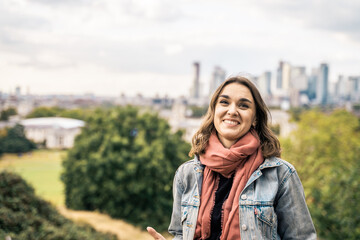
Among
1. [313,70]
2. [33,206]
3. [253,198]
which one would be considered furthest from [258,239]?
[313,70]

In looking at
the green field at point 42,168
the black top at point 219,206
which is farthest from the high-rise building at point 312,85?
the black top at point 219,206

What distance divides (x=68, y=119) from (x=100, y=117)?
47.0 metres

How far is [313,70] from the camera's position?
15062 cm

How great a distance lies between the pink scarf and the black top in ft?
0.08

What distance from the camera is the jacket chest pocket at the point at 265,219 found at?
216 centimetres

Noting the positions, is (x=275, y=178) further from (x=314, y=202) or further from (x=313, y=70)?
(x=313, y=70)

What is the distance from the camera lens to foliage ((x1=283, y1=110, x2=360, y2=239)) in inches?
433

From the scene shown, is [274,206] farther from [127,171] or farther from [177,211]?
[127,171]

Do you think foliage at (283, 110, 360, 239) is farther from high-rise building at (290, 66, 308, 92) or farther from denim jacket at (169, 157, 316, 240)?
high-rise building at (290, 66, 308, 92)

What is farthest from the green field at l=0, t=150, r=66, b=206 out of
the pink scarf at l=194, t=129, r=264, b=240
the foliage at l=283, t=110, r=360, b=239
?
the pink scarf at l=194, t=129, r=264, b=240

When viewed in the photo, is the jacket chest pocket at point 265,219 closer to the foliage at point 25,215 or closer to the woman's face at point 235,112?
the woman's face at point 235,112

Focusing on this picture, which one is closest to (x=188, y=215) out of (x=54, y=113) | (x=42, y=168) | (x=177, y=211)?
(x=177, y=211)

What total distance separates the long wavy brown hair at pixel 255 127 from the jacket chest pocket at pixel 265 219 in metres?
0.33

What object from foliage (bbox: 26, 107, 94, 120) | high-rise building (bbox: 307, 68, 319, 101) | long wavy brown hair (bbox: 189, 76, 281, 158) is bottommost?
foliage (bbox: 26, 107, 94, 120)
